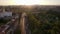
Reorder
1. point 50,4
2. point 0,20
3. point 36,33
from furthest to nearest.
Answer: point 50,4
point 0,20
point 36,33

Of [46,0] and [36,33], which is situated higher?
[46,0]

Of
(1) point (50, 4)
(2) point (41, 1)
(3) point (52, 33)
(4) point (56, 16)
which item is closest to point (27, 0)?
(2) point (41, 1)

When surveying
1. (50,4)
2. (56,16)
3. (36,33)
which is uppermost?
(50,4)

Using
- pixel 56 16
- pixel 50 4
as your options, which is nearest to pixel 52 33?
pixel 56 16

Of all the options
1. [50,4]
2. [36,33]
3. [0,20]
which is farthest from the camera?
[50,4]

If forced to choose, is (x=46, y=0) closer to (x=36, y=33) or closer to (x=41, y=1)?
(x=41, y=1)

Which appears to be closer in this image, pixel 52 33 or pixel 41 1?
pixel 52 33

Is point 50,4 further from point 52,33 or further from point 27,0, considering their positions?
point 52,33
